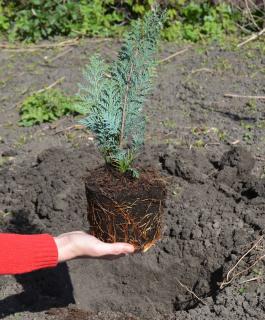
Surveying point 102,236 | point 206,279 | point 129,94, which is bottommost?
point 206,279

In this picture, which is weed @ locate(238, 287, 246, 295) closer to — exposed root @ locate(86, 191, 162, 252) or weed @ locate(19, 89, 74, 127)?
exposed root @ locate(86, 191, 162, 252)

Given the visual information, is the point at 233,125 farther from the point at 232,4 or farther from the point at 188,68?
the point at 232,4

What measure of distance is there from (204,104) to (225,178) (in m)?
1.49

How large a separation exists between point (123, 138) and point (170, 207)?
4.37 ft

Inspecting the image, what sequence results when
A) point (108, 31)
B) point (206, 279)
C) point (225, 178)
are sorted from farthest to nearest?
point (108, 31)
point (225, 178)
point (206, 279)

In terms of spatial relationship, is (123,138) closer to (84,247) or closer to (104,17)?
(84,247)

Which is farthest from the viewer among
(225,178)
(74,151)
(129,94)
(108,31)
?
(108,31)

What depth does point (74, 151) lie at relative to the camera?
594 cm

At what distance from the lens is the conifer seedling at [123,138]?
12.3 ft

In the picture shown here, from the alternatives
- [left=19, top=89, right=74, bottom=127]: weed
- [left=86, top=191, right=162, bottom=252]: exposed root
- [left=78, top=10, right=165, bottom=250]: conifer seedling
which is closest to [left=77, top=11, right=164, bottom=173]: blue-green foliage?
[left=78, top=10, right=165, bottom=250]: conifer seedling

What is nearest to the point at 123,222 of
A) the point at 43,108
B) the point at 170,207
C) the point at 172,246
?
the point at 172,246

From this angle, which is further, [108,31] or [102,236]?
[108,31]

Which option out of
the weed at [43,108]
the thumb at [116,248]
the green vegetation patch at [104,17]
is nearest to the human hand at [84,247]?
the thumb at [116,248]

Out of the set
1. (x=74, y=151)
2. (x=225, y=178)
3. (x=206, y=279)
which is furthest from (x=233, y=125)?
(x=206, y=279)
